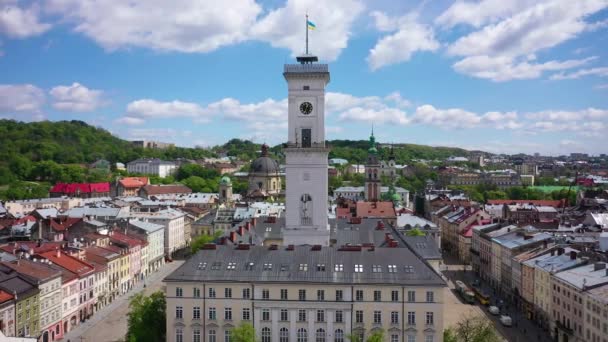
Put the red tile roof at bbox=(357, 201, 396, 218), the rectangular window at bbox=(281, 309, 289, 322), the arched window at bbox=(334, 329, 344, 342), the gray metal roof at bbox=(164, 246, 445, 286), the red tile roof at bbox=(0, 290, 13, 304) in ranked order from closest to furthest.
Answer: the arched window at bbox=(334, 329, 344, 342), the rectangular window at bbox=(281, 309, 289, 322), the gray metal roof at bbox=(164, 246, 445, 286), the red tile roof at bbox=(0, 290, 13, 304), the red tile roof at bbox=(357, 201, 396, 218)

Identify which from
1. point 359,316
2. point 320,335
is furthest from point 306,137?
point 320,335

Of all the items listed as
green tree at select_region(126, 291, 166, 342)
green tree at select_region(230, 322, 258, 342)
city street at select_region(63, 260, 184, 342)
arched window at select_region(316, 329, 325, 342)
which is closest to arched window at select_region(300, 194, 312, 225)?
arched window at select_region(316, 329, 325, 342)

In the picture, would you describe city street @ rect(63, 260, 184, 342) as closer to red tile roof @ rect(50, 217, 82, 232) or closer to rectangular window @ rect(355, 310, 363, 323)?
red tile roof @ rect(50, 217, 82, 232)

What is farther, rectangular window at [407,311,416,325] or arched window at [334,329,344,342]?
arched window at [334,329,344,342]

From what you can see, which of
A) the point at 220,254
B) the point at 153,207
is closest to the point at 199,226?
the point at 153,207

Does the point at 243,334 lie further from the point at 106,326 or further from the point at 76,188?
the point at 76,188

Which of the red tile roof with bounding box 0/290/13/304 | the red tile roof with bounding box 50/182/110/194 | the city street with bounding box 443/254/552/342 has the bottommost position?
the city street with bounding box 443/254/552/342
